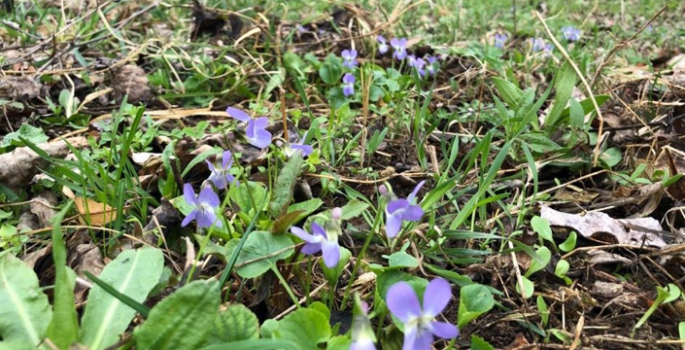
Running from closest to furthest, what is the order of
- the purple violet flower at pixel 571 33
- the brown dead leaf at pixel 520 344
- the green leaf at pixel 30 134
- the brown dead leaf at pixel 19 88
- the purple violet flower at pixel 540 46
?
the brown dead leaf at pixel 520 344
the green leaf at pixel 30 134
the brown dead leaf at pixel 19 88
the purple violet flower at pixel 540 46
the purple violet flower at pixel 571 33

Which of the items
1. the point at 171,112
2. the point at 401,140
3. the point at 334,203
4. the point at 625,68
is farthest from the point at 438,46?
the point at 334,203

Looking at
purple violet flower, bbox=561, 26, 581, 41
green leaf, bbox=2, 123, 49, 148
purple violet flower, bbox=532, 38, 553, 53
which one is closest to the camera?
green leaf, bbox=2, 123, 49, 148

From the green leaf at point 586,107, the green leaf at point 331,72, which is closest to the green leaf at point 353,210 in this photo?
the green leaf at point 586,107

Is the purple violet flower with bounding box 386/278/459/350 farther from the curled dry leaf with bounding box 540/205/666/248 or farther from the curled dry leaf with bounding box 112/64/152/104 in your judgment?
the curled dry leaf with bounding box 112/64/152/104

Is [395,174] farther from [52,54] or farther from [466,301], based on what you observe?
[52,54]

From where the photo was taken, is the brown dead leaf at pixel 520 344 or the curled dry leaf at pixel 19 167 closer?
the brown dead leaf at pixel 520 344

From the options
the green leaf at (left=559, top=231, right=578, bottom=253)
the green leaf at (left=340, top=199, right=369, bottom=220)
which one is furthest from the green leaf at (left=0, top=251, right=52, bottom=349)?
the green leaf at (left=559, top=231, right=578, bottom=253)

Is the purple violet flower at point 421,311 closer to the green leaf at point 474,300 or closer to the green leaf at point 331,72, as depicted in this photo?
the green leaf at point 474,300

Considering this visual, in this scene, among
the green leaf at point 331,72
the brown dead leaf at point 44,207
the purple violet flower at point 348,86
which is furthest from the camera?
the green leaf at point 331,72
